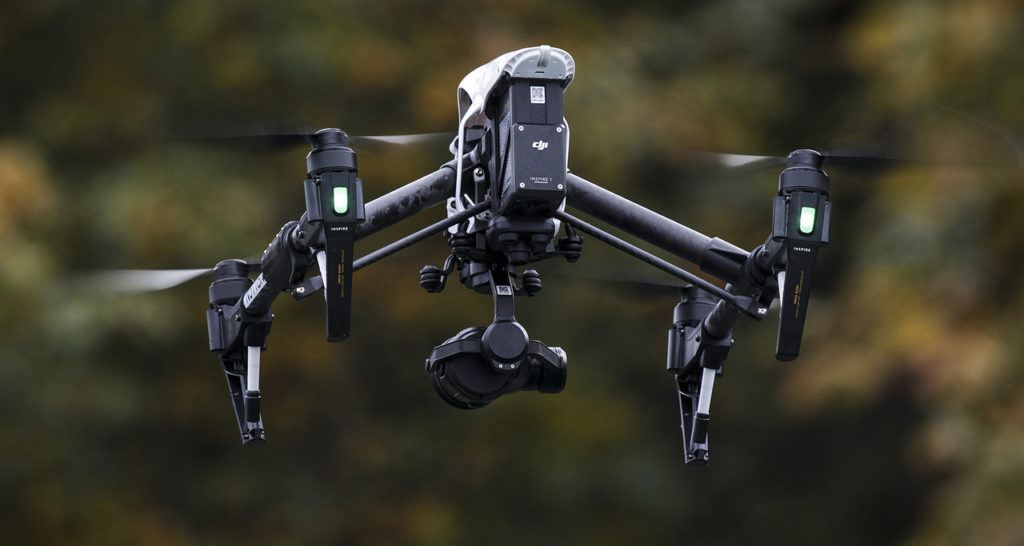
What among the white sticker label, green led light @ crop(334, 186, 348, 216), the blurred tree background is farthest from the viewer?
the blurred tree background

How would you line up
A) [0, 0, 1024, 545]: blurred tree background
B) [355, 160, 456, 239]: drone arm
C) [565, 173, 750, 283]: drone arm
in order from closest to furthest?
[355, 160, 456, 239]: drone arm, [565, 173, 750, 283]: drone arm, [0, 0, 1024, 545]: blurred tree background

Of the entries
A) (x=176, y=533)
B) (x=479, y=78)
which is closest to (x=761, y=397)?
(x=176, y=533)

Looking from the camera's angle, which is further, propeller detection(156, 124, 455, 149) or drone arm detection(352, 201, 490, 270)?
propeller detection(156, 124, 455, 149)

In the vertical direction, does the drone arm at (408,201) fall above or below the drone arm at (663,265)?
above

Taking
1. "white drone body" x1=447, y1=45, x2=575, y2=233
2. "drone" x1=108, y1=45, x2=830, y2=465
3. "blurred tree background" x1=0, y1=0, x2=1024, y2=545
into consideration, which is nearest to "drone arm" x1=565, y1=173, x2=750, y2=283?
"drone" x1=108, y1=45, x2=830, y2=465

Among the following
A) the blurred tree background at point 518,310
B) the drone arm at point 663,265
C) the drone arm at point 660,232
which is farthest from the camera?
the blurred tree background at point 518,310

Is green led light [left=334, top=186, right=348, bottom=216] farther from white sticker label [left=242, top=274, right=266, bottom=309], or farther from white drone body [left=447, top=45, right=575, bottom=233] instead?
white sticker label [left=242, top=274, right=266, bottom=309]

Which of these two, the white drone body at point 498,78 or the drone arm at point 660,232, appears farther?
the drone arm at point 660,232

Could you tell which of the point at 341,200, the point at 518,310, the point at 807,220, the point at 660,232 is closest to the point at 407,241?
the point at 341,200

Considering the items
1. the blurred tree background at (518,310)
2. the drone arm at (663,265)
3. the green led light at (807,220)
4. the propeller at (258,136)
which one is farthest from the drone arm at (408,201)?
the blurred tree background at (518,310)

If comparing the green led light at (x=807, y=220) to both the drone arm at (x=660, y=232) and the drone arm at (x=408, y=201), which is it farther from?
the drone arm at (x=408, y=201)
